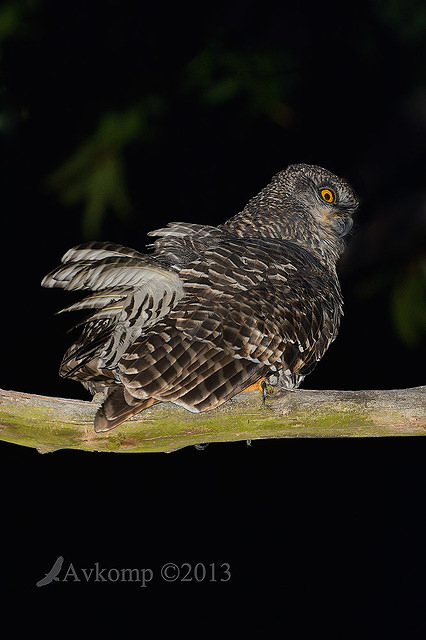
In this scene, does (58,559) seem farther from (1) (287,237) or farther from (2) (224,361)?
(1) (287,237)

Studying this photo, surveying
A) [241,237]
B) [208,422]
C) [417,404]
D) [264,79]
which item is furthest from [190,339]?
[264,79]

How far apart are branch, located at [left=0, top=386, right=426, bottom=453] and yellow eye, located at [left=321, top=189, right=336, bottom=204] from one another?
1.49m

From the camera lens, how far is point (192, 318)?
2281 millimetres

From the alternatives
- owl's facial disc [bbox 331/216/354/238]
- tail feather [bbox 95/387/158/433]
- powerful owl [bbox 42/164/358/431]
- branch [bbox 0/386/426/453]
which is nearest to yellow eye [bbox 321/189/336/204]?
owl's facial disc [bbox 331/216/354/238]

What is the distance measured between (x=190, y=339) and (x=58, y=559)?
155 centimetres

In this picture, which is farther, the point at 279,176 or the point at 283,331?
the point at 279,176

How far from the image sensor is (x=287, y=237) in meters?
3.30

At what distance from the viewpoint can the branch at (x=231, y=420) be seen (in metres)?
2.22

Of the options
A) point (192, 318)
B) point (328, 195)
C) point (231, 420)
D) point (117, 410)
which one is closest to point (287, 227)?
point (328, 195)

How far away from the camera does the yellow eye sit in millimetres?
3484

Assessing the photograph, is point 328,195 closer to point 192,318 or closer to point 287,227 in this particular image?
point 287,227

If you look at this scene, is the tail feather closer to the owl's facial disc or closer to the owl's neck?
the owl's neck

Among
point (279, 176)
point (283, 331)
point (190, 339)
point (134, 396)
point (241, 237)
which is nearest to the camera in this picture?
point (134, 396)

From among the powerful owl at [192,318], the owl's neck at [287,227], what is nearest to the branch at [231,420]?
the powerful owl at [192,318]
